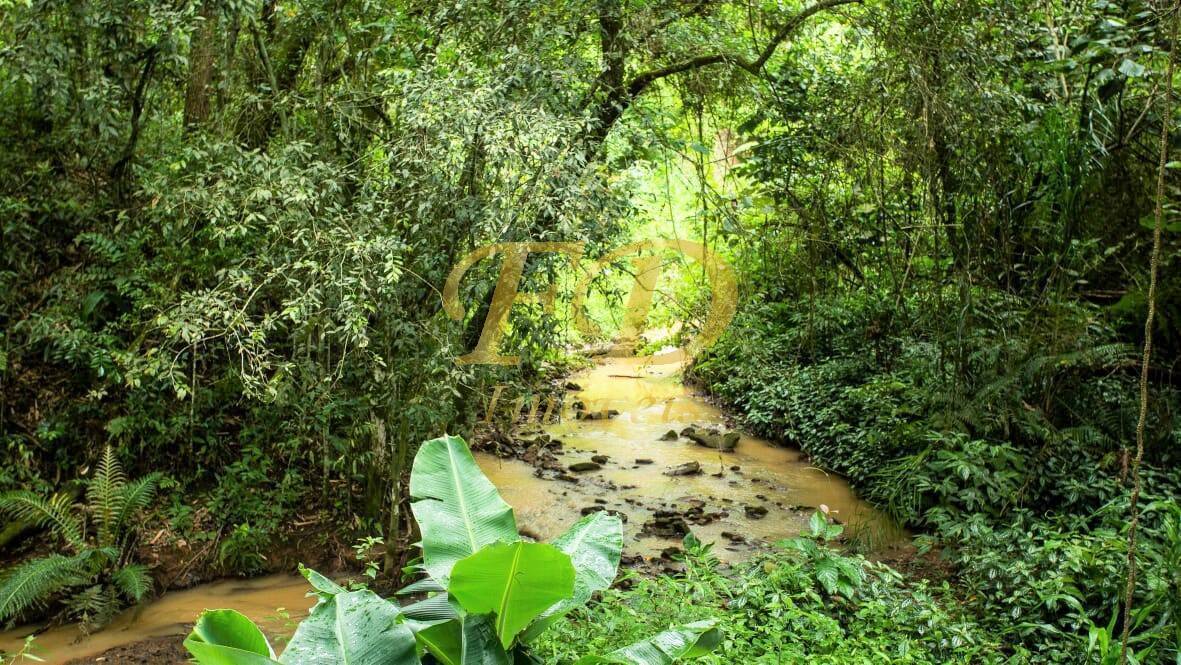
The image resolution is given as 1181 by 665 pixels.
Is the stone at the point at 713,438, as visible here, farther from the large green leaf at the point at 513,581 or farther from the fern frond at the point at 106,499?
the large green leaf at the point at 513,581

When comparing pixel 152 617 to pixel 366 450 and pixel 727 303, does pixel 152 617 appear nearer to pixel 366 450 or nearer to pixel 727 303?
pixel 366 450

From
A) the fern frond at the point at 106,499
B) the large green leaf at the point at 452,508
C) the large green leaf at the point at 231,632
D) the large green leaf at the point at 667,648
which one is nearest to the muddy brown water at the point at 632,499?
the fern frond at the point at 106,499

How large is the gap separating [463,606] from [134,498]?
4278 millimetres

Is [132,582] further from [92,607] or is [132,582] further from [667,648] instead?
[667,648]

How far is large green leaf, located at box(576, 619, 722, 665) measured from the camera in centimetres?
275

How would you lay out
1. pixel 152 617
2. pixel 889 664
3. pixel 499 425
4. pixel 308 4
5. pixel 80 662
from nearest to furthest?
pixel 889 664 → pixel 80 662 → pixel 152 617 → pixel 308 4 → pixel 499 425

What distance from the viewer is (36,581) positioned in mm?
5133

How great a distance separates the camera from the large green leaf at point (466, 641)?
268 centimetres

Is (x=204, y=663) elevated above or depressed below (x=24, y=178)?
below

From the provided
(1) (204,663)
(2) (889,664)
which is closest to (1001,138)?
(2) (889,664)

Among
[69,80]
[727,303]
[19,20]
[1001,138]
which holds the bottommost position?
[727,303]

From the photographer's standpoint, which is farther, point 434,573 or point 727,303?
point 727,303

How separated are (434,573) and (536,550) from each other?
0.57 metres

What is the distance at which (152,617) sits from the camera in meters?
5.55
